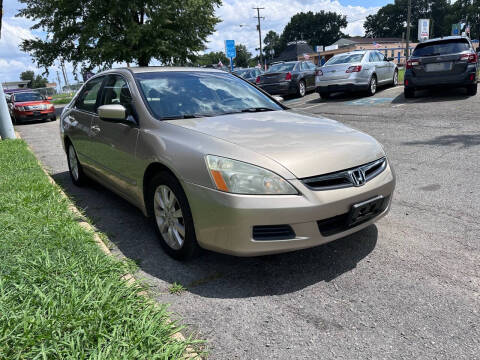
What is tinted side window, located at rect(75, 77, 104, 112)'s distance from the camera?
4.60 metres

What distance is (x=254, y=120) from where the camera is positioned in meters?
Result: 3.40

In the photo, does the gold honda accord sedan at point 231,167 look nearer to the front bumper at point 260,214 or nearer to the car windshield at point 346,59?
the front bumper at point 260,214

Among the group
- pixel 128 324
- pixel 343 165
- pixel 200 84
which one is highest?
pixel 200 84

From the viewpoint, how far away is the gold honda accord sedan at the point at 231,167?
8.33 ft

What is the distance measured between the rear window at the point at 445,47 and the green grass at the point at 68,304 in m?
10.4

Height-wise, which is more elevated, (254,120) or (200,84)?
(200,84)

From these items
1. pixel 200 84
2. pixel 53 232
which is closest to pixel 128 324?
pixel 53 232

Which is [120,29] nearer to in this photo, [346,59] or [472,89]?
[346,59]

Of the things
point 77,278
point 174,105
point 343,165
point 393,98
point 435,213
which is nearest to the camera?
point 77,278

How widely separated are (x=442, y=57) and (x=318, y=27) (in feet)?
387

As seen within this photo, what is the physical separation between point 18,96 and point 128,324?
19.0 meters

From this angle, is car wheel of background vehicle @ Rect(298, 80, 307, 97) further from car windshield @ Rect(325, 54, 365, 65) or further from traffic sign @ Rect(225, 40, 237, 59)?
traffic sign @ Rect(225, 40, 237, 59)

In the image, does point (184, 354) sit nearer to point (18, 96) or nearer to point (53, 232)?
point (53, 232)

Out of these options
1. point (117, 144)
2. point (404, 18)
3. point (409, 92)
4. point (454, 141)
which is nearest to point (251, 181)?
point (117, 144)
